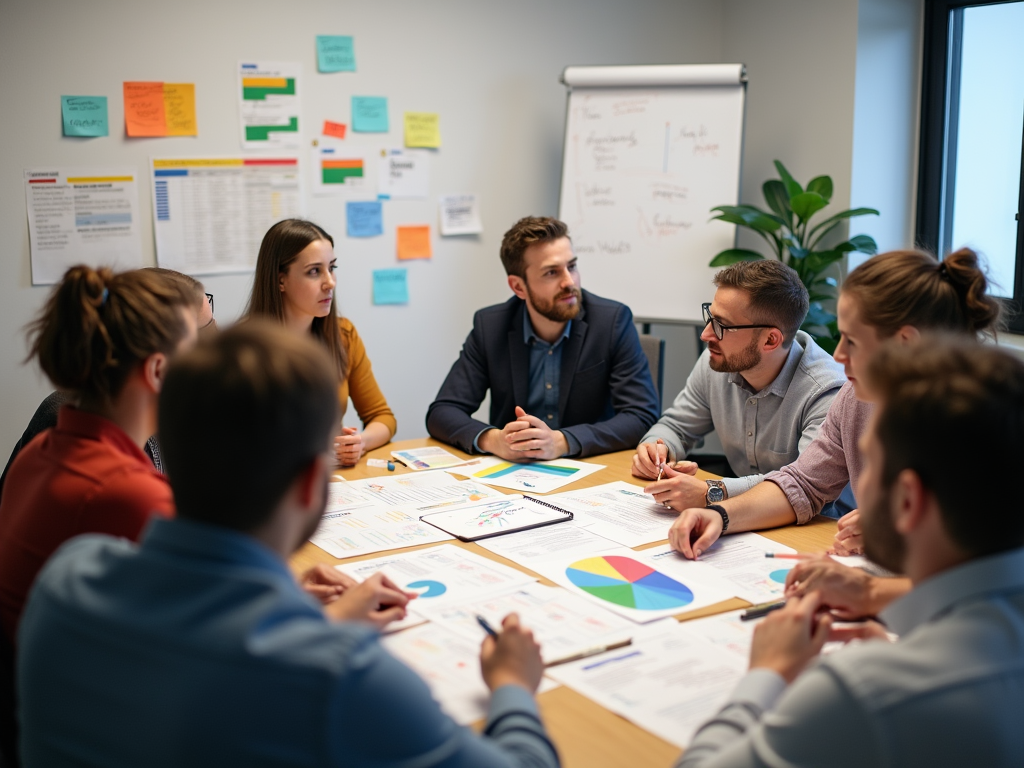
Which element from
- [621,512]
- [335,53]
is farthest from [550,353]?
[335,53]

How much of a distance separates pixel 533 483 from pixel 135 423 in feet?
3.67

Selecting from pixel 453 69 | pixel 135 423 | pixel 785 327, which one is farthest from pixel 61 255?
pixel 785 327

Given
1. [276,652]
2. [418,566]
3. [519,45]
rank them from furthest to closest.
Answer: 1. [519,45]
2. [418,566]
3. [276,652]

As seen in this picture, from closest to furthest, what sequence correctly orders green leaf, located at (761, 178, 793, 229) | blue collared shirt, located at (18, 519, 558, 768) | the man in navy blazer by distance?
blue collared shirt, located at (18, 519, 558, 768), the man in navy blazer, green leaf, located at (761, 178, 793, 229)

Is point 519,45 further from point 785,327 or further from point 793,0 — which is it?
point 785,327

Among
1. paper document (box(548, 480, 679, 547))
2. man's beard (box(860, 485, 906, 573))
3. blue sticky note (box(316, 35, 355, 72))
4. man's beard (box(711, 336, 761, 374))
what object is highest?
blue sticky note (box(316, 35, 355, 72))

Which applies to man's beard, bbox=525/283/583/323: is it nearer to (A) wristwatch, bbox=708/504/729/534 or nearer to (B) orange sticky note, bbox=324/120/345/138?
(A) wristwatch, bbox=708/504/729/534

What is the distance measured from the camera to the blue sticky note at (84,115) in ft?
11.2

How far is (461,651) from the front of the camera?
1386mm

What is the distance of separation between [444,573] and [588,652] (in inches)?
16.0

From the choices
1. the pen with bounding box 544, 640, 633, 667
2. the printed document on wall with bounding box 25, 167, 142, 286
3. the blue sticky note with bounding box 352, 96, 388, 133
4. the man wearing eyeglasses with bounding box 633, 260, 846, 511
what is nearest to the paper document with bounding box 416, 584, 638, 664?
the pen with bounding box 544, 640, 633, 667

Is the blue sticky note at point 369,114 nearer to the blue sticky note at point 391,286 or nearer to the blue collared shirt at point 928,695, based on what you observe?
the blue sticky note at point 391,286

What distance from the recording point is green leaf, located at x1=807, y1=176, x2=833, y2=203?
3.74 meters

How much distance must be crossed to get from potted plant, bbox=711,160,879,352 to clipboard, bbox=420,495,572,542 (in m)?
2.01
